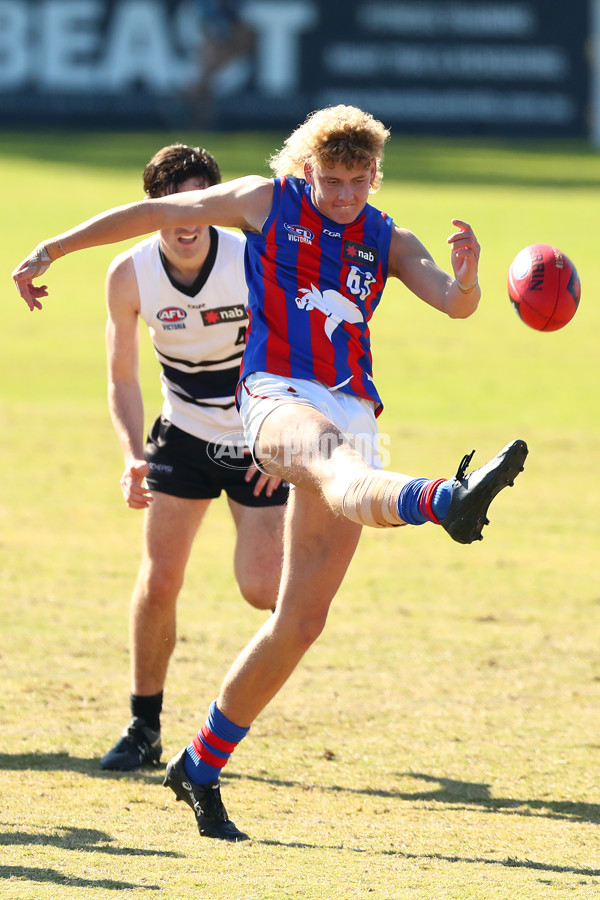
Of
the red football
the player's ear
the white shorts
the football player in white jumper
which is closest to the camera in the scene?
the white shorts

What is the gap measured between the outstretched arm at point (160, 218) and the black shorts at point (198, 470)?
1217mm

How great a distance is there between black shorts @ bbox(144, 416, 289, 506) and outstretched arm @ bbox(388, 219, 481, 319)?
4.36 feet

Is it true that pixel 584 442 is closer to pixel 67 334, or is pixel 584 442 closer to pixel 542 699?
pixel 542 699

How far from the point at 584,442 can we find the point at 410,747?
7246 millimetres

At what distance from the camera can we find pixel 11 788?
498 centimetres

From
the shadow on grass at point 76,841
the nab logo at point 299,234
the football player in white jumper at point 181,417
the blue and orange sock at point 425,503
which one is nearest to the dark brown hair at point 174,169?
the football player in white jumper at point 181,417

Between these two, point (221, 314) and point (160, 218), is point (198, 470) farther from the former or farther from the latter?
point (160, 218)

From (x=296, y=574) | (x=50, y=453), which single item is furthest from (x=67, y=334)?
(x=296, y=574)

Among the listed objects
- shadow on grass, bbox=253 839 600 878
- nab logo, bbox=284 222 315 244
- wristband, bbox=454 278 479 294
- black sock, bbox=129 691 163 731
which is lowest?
shadow on grass, bbox=253 839 600 878

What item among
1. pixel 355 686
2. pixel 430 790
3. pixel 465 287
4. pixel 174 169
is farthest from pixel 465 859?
pixel 174 169

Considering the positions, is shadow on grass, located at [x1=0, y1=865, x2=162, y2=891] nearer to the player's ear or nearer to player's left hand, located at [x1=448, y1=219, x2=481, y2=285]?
player's left hand, located at [x1=448, y1=219, x2=481, y2=285]

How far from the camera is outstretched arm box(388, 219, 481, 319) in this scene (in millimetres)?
4531

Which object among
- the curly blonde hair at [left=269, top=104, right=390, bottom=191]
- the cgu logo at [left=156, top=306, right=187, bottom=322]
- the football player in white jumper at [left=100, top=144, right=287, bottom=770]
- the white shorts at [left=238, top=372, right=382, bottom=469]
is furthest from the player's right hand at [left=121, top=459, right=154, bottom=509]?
the curly blonde hair at [left=269, top=104, right=390, bottom=191]

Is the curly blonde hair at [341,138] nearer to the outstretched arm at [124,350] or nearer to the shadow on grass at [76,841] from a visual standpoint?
the outstretched arm at [124,350]
